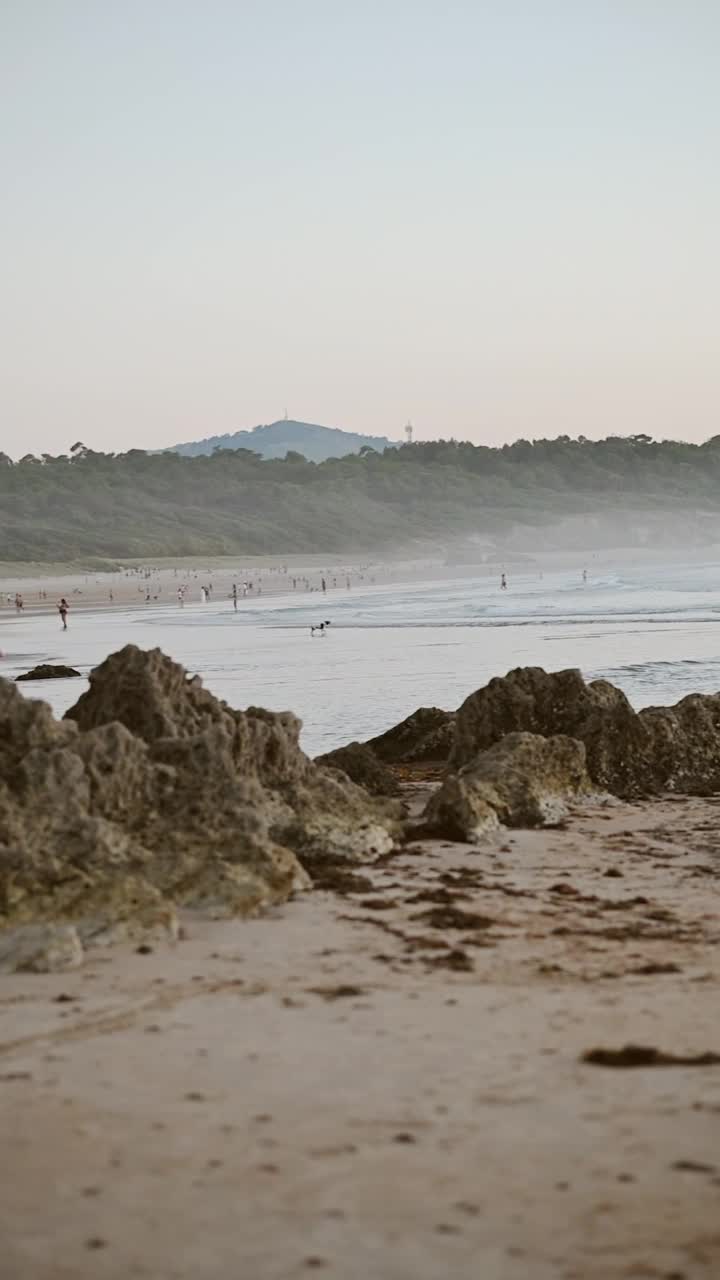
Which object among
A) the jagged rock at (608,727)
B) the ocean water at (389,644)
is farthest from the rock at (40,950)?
the ocean water at (389,644)

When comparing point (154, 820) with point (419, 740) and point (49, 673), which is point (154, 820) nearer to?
point (419, 740)

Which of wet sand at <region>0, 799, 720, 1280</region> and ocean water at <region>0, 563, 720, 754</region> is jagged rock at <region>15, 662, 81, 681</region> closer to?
ocean water at <region>0, 563, 720, 754</region>

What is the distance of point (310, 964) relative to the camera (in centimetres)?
545

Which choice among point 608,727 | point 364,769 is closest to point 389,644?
point 364,769

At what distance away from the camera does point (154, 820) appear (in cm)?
659

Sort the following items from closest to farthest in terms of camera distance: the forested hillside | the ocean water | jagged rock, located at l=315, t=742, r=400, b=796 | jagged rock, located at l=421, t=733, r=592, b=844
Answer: jagged rock, located at l=421, t=733, r=592, b=844, jagged rock, located at l=315, t=742, r=400, b=796, the ocean water, the forested hillside

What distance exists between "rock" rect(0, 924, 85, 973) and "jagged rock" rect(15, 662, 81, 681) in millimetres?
15726

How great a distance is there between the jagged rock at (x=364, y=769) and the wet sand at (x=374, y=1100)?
3123mm

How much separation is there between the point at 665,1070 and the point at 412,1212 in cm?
114

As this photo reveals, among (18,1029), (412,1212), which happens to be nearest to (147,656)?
(18,1029)

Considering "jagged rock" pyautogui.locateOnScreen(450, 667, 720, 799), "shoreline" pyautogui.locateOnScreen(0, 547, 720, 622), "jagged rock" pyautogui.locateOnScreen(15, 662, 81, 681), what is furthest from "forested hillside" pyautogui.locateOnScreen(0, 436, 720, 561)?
"jagged rock" pyautogui.locateOnScreen(450, 667, 720, 799)

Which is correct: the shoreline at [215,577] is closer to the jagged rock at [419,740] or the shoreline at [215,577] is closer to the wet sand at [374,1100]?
the jagged rock at [419,740]

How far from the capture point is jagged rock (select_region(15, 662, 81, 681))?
21.0m

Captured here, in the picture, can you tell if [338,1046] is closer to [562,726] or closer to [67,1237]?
[67,1237]
